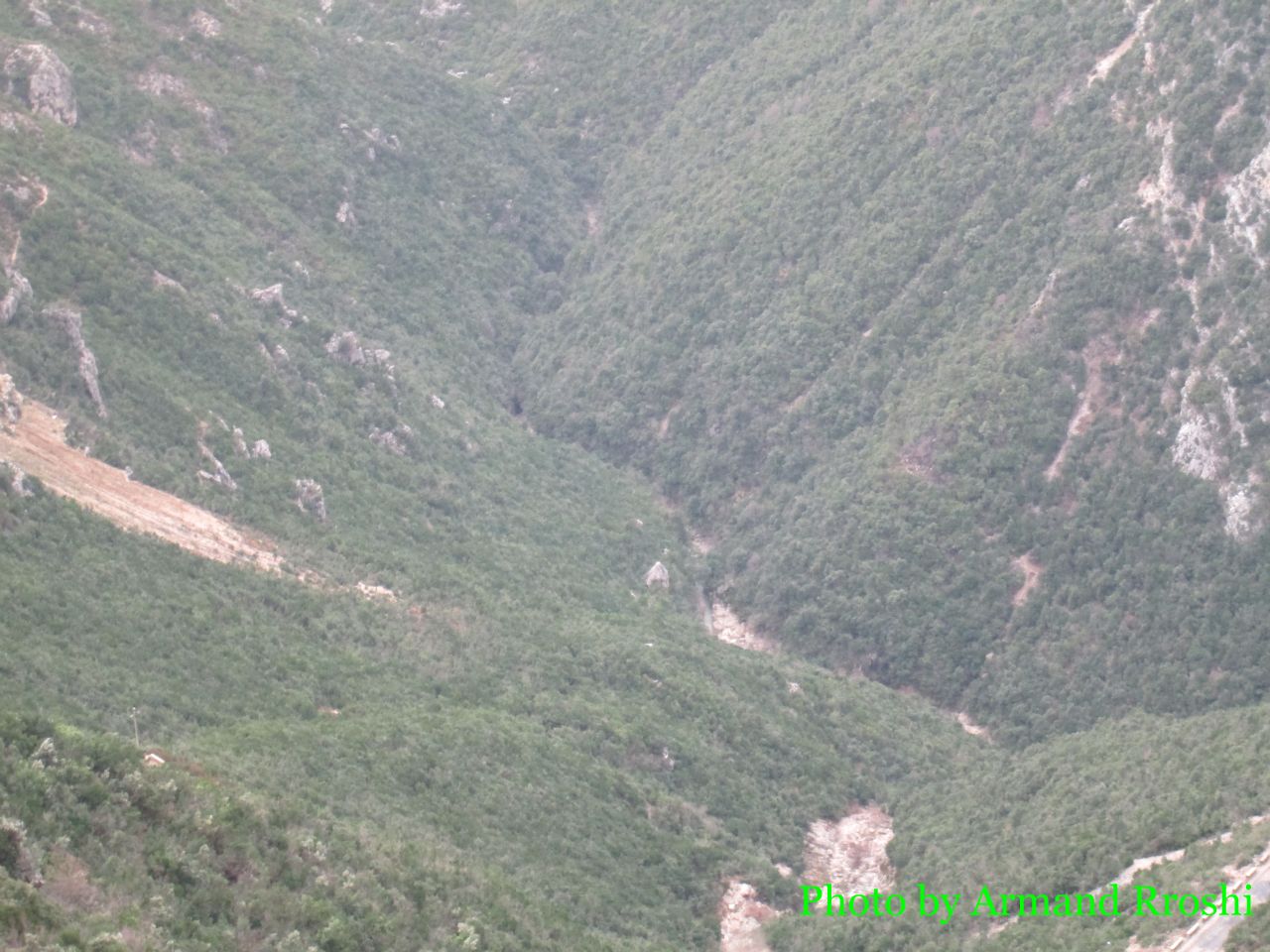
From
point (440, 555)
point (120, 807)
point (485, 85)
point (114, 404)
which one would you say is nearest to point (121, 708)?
point (120, 807)

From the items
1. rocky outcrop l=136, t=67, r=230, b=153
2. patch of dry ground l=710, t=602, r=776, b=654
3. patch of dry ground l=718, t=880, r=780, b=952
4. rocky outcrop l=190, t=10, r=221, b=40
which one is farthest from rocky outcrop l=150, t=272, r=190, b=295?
patch of dry ground l=718, t=880, r=780, b=952

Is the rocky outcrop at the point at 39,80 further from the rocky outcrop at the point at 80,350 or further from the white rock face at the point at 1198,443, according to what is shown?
the white rock face at the point at 1198,443

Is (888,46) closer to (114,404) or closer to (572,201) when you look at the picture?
(572,201)

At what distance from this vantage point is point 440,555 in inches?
4126

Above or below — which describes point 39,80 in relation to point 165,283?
above

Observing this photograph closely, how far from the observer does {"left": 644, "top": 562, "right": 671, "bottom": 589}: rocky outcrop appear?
11575 cm

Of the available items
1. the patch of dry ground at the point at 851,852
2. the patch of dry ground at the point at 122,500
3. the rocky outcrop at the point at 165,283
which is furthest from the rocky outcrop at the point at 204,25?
the patch of dry ground at the point at 851,852

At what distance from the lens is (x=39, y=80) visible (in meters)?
118

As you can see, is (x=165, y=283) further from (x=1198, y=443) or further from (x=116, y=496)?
(x=1198, y=443)

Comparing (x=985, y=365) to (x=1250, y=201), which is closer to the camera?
(x=1250, y=201)

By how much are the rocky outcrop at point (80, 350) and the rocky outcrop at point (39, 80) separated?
26247 millimetres

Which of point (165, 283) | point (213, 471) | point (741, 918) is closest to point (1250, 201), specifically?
point (741, 918)

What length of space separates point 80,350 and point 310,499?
13508 mm

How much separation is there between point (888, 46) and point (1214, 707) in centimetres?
6387
